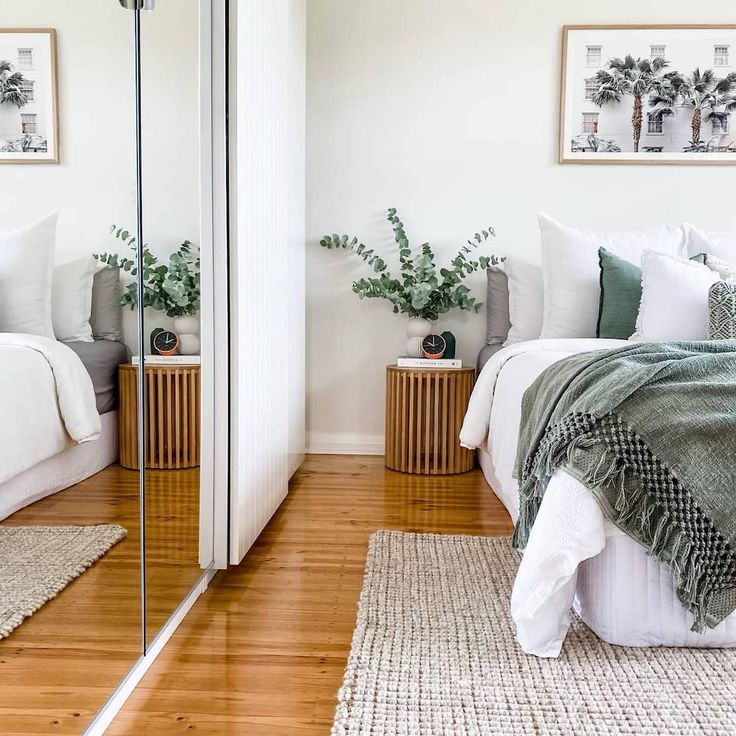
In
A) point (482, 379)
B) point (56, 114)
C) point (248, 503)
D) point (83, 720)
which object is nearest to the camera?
point (56, 114)

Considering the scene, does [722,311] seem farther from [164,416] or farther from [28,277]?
[28,277]

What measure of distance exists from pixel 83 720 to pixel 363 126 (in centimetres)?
312

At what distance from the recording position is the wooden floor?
1448 mm

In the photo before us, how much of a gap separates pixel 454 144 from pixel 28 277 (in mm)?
3061

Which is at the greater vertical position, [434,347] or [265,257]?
[265,257]

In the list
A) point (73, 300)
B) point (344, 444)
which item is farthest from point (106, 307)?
point (344, 444)

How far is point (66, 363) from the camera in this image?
1215 mm

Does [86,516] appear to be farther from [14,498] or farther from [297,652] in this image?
[297,652]

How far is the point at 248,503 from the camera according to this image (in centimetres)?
227

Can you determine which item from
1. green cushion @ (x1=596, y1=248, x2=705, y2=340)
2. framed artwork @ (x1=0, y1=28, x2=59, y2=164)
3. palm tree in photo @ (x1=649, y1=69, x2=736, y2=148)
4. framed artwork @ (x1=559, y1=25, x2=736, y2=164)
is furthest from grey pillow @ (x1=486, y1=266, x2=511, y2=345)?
framed artwork @ (x1=0, y1=28, x2=59, y2=164)

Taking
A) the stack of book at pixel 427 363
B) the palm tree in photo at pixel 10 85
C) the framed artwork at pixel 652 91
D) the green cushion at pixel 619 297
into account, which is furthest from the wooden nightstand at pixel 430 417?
the palm tree in photo at pixel 10 85

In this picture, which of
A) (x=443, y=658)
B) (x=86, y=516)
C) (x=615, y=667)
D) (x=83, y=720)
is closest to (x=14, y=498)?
(x=86, y=516)

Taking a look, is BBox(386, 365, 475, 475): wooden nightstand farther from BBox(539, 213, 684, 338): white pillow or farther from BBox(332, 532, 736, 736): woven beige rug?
BBox(332, 532, 736, 736): woven beige rug

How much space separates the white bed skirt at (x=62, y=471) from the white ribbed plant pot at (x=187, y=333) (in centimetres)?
44
